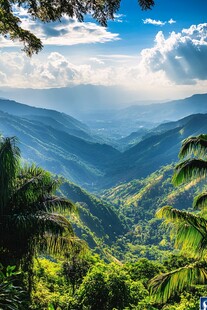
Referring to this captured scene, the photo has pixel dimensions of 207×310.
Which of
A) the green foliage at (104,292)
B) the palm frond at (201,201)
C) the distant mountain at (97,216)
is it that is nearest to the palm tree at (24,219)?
the green foliage at (104,292)

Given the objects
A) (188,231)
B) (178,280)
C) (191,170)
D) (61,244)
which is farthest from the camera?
(61,244)

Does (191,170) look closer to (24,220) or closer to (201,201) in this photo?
(201,201)

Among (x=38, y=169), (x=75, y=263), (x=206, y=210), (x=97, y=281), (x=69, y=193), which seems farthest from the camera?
(x=69, y=193)

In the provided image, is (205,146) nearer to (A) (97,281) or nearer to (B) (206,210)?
(B) (206,210)

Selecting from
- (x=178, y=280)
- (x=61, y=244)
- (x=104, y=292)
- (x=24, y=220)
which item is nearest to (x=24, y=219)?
(x=24, y=220)

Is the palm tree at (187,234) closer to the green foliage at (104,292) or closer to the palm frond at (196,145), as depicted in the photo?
the palm frond at (196,145)

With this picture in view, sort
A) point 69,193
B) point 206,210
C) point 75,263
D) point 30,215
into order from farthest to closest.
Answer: point 69,193 → point 75,263 → point 30,215 → point 206,210

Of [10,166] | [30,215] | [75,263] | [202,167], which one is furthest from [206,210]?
[75,263]
